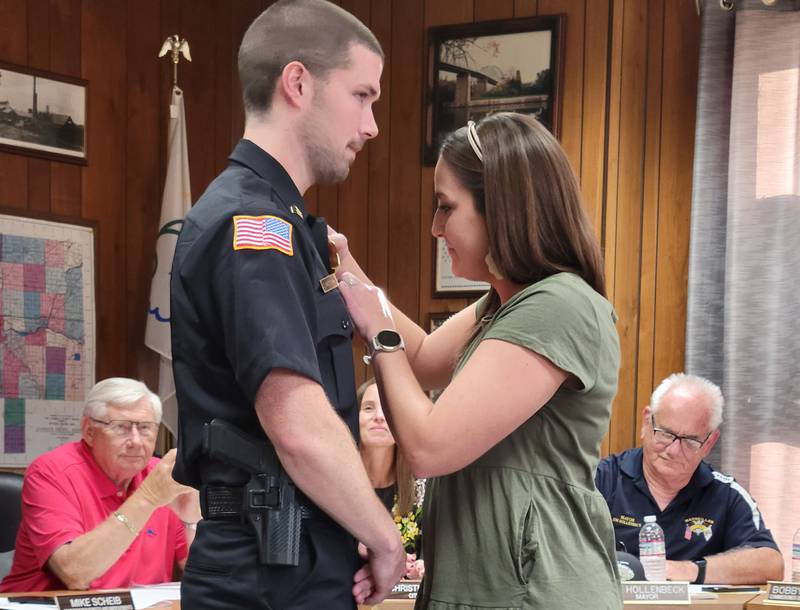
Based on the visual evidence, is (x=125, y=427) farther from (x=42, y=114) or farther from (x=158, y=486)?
(x=42, y=114)

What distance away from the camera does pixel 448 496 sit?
1.75 m

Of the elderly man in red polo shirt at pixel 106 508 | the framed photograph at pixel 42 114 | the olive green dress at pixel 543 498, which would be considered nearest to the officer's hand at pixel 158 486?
the elderly man in red polo shirt at pixel 106 508

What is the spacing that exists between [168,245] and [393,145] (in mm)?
1186

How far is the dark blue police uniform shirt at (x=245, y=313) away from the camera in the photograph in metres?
1.49

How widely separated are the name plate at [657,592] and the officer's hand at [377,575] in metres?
1.53

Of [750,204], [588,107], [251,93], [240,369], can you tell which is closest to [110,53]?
[588,107]

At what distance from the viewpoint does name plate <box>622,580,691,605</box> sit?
9.88 feet

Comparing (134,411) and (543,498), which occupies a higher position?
(543,498)

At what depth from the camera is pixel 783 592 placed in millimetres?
3096

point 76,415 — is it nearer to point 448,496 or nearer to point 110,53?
point 110,53

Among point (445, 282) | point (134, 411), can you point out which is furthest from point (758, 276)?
point (134, 411)

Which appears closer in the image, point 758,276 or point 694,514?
point 694,514

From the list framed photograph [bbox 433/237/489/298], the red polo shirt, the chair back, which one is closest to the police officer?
the red polo shirt

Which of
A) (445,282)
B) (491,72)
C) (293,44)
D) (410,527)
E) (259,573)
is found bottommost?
(410,527)
